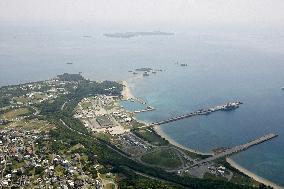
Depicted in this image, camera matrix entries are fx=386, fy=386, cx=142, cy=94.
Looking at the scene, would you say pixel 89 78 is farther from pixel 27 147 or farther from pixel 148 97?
pixel 27 147

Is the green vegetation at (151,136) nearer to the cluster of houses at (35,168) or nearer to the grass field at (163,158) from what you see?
the grass field at (163,158)

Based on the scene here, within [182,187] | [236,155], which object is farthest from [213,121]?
[182,187]

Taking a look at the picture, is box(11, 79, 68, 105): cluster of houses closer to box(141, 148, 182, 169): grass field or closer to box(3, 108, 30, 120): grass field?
box(3, 108, 30, 120): grass field

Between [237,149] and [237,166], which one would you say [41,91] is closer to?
[237,149]

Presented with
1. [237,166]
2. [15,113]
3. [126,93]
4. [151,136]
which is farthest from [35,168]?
[126,93]

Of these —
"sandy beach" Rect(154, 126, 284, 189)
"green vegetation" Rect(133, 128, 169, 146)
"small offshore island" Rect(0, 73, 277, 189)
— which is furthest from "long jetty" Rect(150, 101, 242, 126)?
"sandy beach" Rect(154, 126, 284, 189)

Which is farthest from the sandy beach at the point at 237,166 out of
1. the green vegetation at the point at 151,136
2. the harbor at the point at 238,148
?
the harbor at the point at 238,148

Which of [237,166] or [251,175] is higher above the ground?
[237,166]
